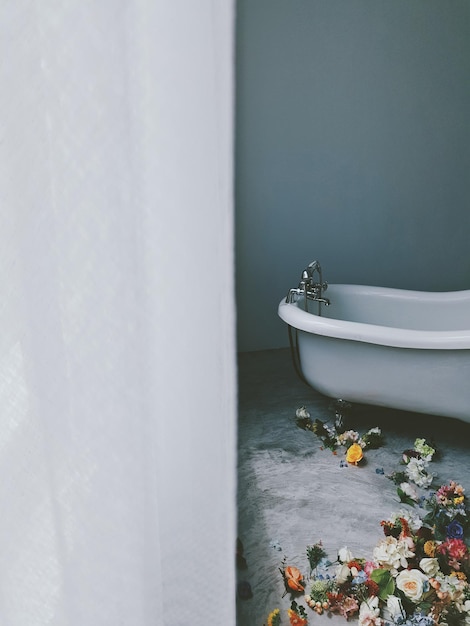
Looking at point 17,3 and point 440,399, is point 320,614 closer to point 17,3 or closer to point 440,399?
point 440,399

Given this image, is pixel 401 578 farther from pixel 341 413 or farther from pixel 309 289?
pixel 309 289

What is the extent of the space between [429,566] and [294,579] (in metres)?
0.34

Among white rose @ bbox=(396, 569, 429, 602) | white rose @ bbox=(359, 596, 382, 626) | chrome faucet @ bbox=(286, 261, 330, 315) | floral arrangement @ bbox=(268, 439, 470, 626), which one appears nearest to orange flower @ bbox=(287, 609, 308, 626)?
floral arrangement @ bbox=(268, 439, 470, 626)

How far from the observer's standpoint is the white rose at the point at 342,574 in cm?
124

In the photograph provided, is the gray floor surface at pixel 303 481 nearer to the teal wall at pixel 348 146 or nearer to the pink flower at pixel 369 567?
the pink flower at pixel 369 567

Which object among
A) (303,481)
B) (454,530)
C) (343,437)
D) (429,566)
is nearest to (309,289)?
(343,437)

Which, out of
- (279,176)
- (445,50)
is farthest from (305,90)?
(445,50)

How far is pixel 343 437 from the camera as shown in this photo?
194 centimetres

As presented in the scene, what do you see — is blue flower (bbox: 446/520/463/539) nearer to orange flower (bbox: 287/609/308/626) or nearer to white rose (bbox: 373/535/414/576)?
white rose (bbox: 373/535/414/576)

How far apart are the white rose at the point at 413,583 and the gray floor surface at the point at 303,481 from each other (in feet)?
0.55

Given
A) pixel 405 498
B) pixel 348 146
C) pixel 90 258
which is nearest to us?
pixel 90 258

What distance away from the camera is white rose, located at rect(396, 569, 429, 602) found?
1.18 meters

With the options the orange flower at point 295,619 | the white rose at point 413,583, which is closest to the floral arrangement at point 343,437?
the white rose at point 413,583

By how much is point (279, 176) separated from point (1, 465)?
98.0 inches
